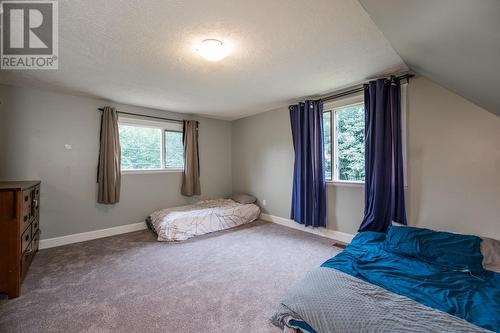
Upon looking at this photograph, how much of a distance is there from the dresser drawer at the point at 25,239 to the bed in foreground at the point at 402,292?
251cm

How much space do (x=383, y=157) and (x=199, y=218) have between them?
2.96 m

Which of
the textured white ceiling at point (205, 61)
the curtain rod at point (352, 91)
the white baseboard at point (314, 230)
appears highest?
the textured white ceiling at point (205, 61)

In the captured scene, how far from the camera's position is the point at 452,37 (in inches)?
51.6

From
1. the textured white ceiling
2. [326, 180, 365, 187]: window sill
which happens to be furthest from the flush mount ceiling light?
[326, 180, 365, 187]: window sill

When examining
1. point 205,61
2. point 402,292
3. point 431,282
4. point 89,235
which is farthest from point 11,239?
point 431,282

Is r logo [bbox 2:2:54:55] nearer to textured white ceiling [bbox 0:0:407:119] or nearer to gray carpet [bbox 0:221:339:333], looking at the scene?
textured white ceiling [bbox 0:0:407:119]

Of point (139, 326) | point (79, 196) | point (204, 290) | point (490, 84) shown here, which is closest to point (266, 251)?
point (204, 290)

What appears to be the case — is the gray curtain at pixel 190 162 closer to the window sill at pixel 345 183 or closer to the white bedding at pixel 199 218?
the white bedding at pixel 199 218

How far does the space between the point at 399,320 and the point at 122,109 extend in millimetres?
4532

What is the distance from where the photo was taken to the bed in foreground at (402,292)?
126 centimetres

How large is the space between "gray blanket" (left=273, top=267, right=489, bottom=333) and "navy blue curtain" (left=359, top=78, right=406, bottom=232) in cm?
146

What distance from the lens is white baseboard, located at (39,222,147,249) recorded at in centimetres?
317

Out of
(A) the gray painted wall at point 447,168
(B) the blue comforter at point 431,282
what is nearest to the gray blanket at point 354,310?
(B) the blue comforter at point 431,282

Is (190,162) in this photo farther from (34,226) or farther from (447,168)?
(447,168)
